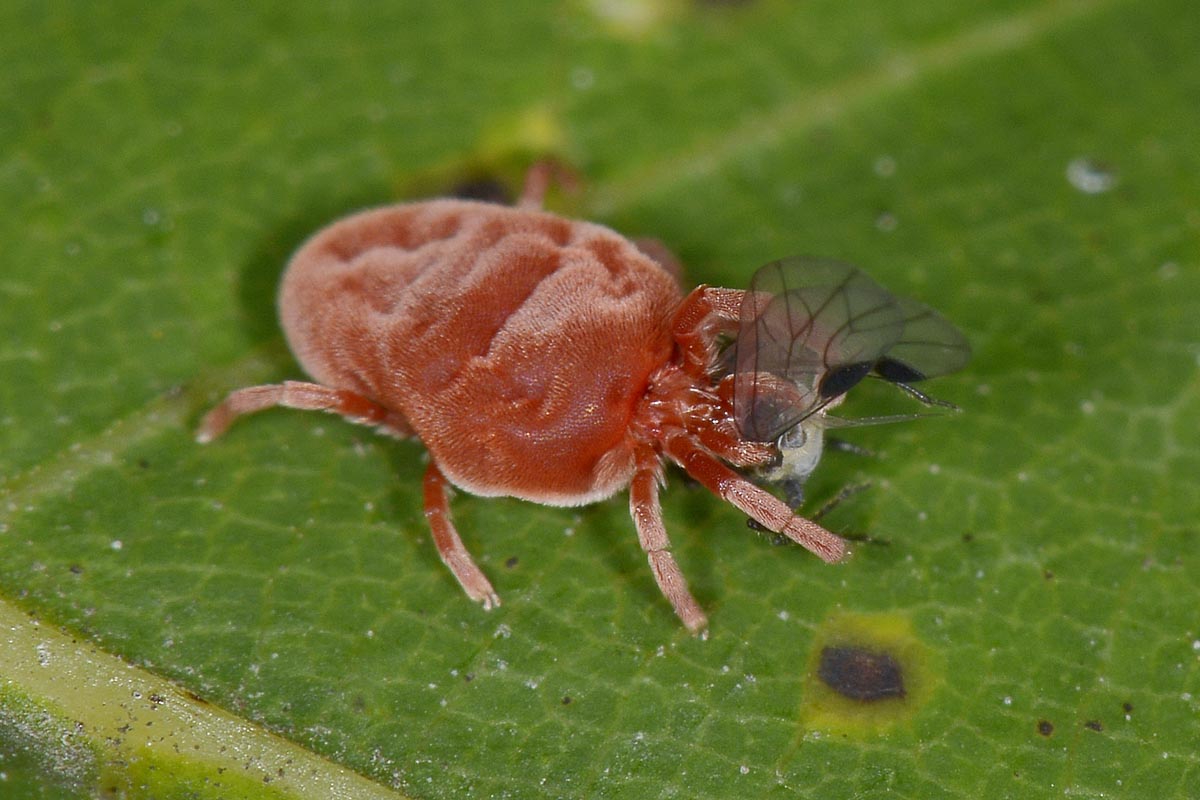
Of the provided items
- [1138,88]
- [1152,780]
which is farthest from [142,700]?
[1138,88]

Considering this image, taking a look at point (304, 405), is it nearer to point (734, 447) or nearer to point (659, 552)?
point (659, 552)

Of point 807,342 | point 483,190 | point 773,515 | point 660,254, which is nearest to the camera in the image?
point 807,342

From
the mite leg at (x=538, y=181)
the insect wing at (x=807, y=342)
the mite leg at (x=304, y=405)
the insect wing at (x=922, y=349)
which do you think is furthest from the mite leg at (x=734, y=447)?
the mite leg at (x=538, y=181)

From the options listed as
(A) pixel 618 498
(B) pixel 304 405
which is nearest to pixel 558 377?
(A) pixel 618 498

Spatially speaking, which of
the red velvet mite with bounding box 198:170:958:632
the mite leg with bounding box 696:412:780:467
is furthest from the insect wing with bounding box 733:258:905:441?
the mite leg with bounding box 696:412:780:467

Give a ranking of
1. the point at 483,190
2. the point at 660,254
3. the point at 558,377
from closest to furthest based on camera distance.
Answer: the point at 558,377
the point at 660,254
the point at 483,190

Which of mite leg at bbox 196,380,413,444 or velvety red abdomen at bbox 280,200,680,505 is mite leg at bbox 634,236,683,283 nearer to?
velvety red abdomen at bbox 280,200,680,505

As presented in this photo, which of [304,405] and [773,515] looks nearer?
[773,515]
